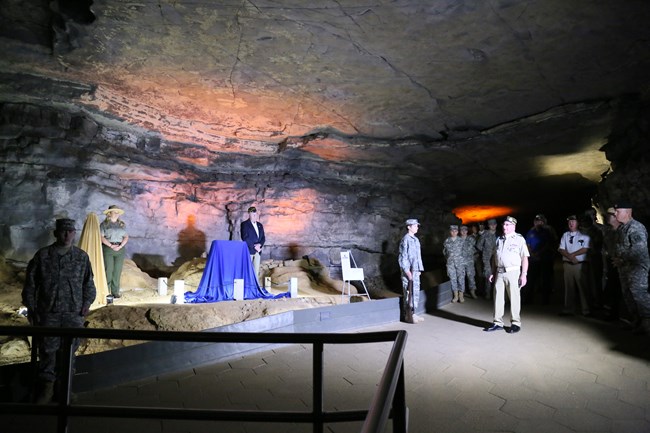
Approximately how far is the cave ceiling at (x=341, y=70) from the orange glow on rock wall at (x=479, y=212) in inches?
284

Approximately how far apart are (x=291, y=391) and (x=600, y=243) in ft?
23.3

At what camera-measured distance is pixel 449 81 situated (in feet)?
21.9

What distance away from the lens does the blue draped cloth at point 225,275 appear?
7406mm

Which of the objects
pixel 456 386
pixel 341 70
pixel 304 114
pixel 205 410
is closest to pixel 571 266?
pixel 456 386

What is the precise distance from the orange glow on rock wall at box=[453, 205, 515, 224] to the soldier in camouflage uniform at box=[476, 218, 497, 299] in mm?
7924

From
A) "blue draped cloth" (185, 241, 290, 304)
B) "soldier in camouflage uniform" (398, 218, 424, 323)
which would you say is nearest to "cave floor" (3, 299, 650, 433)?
"soldier in camouflage uniform" (398, 218, 424, 323)

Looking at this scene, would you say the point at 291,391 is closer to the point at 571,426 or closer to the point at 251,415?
the point at 251,415

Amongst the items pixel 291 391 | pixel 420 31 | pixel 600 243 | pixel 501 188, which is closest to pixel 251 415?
pixel 291 391

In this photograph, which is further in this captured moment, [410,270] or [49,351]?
[410,270]

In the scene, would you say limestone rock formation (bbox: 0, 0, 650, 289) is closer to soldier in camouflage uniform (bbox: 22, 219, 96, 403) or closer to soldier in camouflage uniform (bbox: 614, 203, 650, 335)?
soldier in camouflage uniform (bbox: 614, 203, 650, 335)

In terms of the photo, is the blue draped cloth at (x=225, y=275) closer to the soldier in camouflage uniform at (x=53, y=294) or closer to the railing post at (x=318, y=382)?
the soldier in camouflage uniform at (x=53, y=294)

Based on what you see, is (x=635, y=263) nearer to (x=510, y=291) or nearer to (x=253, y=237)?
(x=510, y=291)

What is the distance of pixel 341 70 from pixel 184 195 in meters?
7.32

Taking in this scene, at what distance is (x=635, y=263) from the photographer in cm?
544
